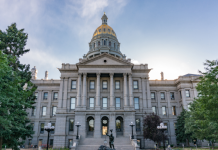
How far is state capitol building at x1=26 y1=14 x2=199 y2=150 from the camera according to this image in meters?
36.0

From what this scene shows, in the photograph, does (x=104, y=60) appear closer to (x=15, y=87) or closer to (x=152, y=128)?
(x=152, y=128)

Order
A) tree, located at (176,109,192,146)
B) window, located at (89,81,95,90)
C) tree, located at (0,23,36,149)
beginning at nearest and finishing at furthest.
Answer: tree, located at (0,23,36,149) → tree, located at (176,109,192,146) → window, located at (89,81,95,90)

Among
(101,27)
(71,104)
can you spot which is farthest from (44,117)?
(101,27)

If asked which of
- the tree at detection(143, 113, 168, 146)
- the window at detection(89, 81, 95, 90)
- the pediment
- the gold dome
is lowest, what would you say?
the tree at detection(143, 113, 168, 146)

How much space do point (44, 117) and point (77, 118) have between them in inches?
564

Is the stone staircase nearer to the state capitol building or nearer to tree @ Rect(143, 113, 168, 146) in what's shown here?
the state capitol building

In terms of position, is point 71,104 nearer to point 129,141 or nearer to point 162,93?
point 129,141

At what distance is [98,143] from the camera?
104 feet

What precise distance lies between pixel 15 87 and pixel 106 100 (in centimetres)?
2190

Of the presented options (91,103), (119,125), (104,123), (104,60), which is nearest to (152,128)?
(119,125)

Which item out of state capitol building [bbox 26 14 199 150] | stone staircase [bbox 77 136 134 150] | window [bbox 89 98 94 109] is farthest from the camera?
window [bbox 89 98 94 109]

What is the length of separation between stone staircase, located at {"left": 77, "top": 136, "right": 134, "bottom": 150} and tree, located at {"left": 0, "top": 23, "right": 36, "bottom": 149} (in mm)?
9719

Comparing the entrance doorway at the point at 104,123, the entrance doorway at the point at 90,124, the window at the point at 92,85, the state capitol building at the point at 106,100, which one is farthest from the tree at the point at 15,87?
the entrance doorway at the point at 104,123

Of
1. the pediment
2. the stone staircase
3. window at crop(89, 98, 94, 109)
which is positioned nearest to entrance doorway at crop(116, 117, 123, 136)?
the stone staircase
